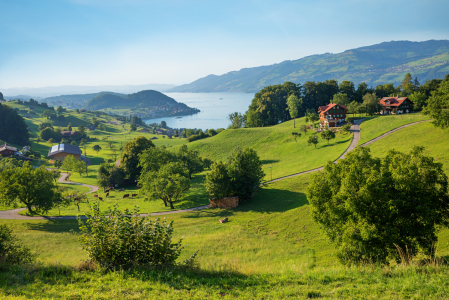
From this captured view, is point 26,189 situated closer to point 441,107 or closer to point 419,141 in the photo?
point 419,141

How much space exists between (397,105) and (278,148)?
129ft

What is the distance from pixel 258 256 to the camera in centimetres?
1972

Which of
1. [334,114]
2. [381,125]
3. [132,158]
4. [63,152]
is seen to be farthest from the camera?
[63,152]

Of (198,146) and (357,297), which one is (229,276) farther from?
(198,146)

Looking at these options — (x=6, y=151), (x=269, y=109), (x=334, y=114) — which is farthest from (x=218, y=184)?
(x=6, y=151)

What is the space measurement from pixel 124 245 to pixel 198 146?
69.8 m

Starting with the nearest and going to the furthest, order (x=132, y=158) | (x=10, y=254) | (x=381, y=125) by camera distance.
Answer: (x=10, y=254) → (x=381, y=125) → (x=132, y=158)

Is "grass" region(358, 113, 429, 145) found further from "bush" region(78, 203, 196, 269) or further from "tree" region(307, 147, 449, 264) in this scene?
"bush" region(78, 203, 196, 269)

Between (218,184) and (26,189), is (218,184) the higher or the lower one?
the lower one

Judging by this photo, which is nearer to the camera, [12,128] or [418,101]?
[418,101]

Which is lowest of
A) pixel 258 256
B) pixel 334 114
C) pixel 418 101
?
pixel 258 256

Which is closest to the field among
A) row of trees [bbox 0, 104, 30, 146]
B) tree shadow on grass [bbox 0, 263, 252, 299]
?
tree shadow on grass [bbox 0, 263, 252, 299]

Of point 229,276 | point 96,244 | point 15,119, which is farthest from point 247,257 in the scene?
point 15,119

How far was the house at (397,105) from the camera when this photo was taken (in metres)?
72.2
